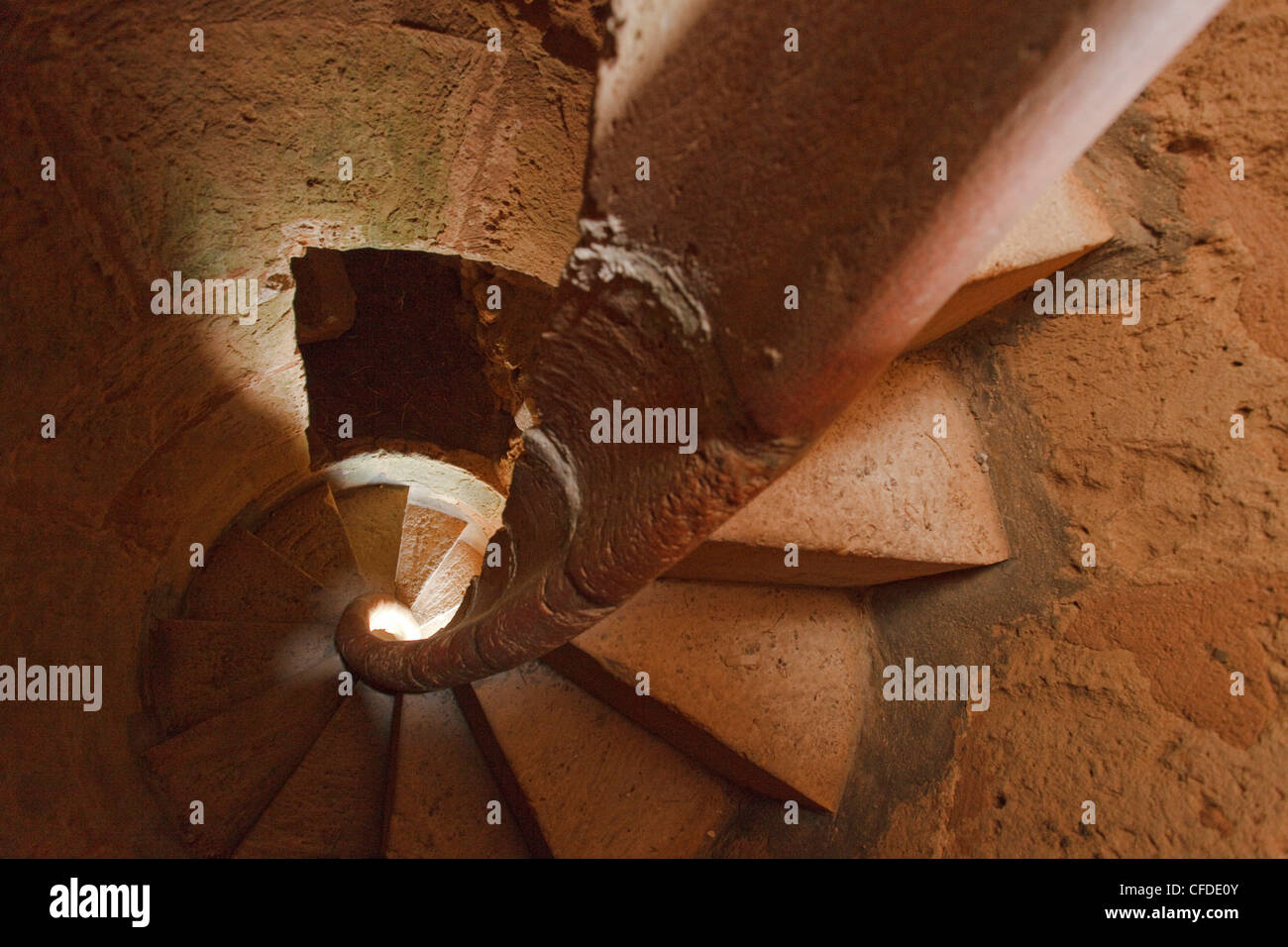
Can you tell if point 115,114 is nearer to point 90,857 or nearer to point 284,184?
point 284,184

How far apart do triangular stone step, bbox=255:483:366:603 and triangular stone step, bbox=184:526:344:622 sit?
0.25 m

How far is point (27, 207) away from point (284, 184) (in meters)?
0.64

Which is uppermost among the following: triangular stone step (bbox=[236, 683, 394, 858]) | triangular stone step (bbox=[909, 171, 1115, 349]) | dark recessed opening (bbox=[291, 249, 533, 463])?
dark recessed opening (bbox=[291, 249, 533, 463])

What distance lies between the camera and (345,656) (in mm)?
3719

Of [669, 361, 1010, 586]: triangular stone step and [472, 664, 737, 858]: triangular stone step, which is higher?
[669, 361, 1010, 586]: triangular stone step

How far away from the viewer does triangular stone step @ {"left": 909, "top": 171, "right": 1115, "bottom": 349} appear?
1522 mm

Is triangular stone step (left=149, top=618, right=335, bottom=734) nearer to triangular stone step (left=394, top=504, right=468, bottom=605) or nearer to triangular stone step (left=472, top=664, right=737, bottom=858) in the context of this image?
triangular stone step (left=394, top=504, right=468, bottom=605)

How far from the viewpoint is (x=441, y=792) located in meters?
3.01

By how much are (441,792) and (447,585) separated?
2288 millimetres

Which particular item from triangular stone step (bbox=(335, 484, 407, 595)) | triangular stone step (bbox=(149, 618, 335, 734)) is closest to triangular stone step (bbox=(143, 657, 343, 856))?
triangular stone step (bbox=(149, 618, 335, 734))

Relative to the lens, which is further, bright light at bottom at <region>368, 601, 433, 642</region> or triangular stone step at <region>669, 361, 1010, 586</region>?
bright light at bottom at <region>368, 601, 433, 642</region>

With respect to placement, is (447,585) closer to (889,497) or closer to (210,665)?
(210,665)

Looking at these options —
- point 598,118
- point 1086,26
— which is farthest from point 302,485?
point 1086,26

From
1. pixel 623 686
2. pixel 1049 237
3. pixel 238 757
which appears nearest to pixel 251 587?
pixel 238 757
